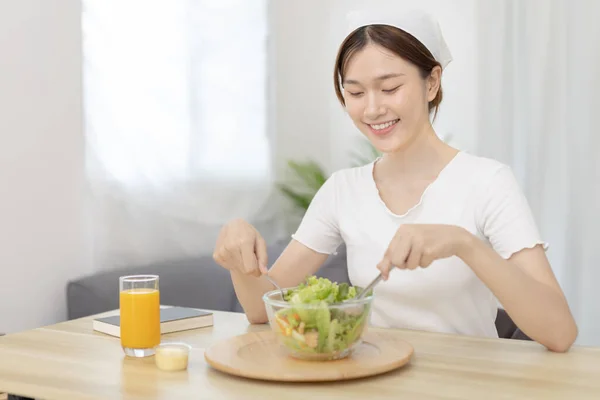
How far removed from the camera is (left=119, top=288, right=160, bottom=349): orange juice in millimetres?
1474

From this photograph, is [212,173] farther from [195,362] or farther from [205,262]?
[195,362]

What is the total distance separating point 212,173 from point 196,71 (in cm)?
44

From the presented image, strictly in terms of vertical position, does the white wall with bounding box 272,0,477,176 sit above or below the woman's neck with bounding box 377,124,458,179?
above

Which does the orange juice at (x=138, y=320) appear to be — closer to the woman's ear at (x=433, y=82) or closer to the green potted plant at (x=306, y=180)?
the woman's ear at (x=433, y=82)

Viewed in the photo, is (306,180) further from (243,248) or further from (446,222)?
(243,248)

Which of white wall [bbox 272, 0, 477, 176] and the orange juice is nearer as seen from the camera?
the orange juice

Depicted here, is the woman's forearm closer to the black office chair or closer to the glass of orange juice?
the glass of orange juice

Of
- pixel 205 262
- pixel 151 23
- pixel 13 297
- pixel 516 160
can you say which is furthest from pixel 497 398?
pixel 516 160

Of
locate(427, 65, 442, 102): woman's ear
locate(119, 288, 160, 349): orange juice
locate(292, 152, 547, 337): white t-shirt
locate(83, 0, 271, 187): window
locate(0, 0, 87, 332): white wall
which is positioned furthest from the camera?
locate(83, 0, 271, 187): window

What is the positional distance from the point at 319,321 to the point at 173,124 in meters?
1.98

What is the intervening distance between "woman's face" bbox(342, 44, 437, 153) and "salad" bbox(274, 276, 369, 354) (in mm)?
557

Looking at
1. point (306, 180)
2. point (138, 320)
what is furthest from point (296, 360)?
point (306, 180)

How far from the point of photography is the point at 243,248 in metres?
1.65

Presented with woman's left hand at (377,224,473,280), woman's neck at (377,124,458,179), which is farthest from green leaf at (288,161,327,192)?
woman's left hand at (377,224,473,280)
